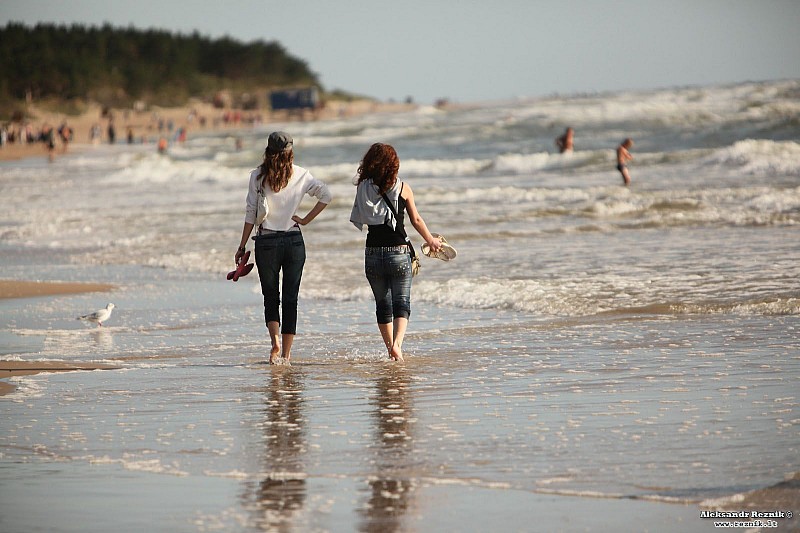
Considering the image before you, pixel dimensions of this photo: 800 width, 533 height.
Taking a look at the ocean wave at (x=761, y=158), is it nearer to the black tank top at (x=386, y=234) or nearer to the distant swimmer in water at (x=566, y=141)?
the distant swimmer in water at (x=566, y=141)

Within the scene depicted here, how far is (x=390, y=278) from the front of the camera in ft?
25.8

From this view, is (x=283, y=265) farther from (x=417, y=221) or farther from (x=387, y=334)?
(x=417, y=221)

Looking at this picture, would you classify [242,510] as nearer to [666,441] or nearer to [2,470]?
[2,470]

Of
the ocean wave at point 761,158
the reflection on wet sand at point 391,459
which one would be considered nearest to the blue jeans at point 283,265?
the reflection on wet sand at point 391,459

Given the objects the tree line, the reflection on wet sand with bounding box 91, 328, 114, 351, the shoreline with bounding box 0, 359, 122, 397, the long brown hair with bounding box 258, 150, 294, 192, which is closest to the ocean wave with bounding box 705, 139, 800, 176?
the reflection on wet sand with bounding box 91, 328, 114, 351

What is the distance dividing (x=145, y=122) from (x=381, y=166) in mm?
99950

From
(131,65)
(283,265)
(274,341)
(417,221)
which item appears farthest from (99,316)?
(131,65)

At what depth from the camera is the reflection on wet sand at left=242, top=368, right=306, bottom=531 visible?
4.59 meters

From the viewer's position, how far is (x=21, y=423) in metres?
6.34

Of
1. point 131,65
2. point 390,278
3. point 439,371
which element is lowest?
point 439,371

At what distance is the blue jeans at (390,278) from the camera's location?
307 inches

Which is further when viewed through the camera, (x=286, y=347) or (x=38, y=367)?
(x=38, y=367)

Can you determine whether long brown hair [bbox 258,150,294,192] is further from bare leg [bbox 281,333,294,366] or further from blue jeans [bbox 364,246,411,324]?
bare leg [bbox 281,333,294,366]

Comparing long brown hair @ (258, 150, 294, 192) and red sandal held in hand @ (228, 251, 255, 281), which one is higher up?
long brown hair @ (258, 150, 294, 192)
